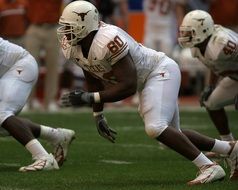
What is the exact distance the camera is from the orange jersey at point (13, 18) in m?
12.6

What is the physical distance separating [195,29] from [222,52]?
37cm

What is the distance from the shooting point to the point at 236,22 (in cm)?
1256

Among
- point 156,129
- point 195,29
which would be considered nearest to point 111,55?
point 156,129

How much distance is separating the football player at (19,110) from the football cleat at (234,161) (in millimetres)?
1315

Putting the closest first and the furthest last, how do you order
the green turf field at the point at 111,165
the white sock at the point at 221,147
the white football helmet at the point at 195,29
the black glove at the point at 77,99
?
the black glove at the point at 77,99
the green turf field at the point at 111,165
the white sock at the point at 221,147
the white football helmet at the point at 195,29

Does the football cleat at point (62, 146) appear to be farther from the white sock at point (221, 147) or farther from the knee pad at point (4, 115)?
the white sock at point (221, 147)

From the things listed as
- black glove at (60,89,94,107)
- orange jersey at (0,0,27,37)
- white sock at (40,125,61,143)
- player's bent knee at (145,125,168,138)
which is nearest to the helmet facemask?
black glove at (60,89,94,107)

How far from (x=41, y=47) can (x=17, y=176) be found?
619 cm

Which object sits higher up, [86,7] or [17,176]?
[86,7]

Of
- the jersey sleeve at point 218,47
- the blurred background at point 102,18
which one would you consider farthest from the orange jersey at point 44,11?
the jersey sleeve at point 218,47

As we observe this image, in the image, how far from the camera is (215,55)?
25.5 feet

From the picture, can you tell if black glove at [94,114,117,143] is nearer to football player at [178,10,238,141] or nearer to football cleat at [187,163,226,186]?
football cleat at [187,163,226,186]

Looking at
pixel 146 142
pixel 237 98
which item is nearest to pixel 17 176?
pixel 237 98

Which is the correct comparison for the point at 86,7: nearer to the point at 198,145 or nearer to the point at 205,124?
the point at 198,145
